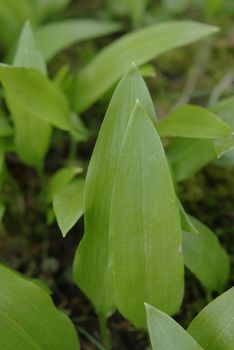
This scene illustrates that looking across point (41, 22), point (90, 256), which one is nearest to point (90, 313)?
point (90, 256)

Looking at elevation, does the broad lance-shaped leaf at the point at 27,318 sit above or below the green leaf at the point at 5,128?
below

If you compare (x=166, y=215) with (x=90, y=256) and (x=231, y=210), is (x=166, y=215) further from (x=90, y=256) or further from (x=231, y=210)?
(x=231, y=210)

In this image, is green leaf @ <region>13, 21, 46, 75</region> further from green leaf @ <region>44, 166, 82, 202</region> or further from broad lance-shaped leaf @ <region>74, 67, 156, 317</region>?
broad lance-shaped leaf @ <region>74, 67, 156, 317</region>

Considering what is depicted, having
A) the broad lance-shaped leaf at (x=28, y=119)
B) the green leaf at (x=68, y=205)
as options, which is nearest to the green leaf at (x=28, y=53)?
the broad lance-shaped leaf at (x=28, y=119)

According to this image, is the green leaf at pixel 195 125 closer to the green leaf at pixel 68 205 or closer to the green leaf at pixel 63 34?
the green leaf at pixel 68 205

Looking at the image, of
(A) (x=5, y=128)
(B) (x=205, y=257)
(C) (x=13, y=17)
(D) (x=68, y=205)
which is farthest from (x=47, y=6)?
(B) (x=205, y=257)

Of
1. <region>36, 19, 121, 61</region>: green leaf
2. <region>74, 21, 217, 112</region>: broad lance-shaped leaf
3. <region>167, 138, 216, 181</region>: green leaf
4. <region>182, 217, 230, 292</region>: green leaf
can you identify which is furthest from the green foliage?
<region>36, 19, 121, 61</region>: green leaf
